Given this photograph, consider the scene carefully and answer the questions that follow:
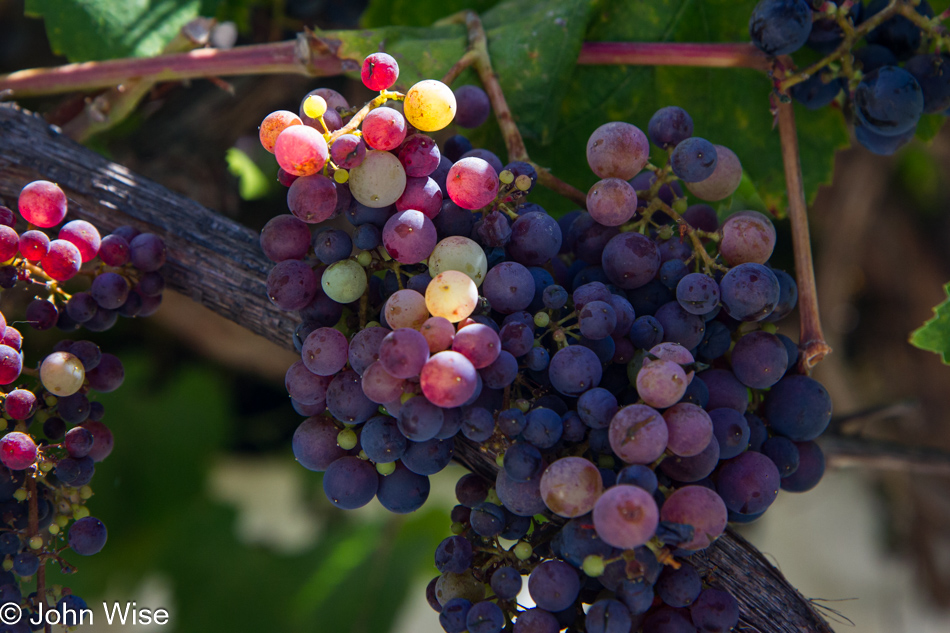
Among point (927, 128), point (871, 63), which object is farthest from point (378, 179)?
point (927, 128)

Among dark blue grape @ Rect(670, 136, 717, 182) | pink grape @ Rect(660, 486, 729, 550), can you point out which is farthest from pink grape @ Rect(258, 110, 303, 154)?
pink grape @ Rect(660, 486, 729, 550)

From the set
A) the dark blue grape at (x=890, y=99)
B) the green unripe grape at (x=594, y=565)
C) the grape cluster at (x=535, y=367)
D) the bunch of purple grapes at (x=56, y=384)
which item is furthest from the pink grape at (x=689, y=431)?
the bunch of purple grapes at (x=56, y=384)

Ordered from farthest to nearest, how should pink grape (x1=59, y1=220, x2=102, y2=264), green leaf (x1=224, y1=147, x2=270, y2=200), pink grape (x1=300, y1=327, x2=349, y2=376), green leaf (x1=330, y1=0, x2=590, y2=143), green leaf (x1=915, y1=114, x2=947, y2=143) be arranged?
green leaf (x1=224, y1=147, x2=270, y2=200) < green leaf (x1=915, y1=114, x2=947, y2=143) < green leaf (x1=330, y1=0, x2=590, y2=143) < pink grape (x1=59, y1=220, x2=102, y2=264) < pink grape (x1=300, y1=327, x2=349, y2=376)

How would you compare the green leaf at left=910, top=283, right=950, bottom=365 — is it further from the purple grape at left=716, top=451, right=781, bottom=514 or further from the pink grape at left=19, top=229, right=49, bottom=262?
the pink grape at left=19, top=229, right=49, bottom=262

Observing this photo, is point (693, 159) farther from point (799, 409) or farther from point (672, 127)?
point (799, 409)

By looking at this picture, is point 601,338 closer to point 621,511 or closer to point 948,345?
point 621,511

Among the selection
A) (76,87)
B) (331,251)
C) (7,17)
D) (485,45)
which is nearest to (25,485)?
(331,251)
